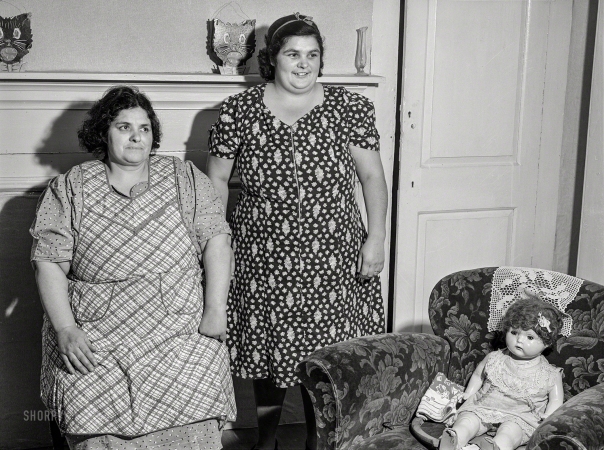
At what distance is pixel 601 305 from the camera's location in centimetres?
238

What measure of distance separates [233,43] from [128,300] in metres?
1.18

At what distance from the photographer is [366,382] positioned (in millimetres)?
2283

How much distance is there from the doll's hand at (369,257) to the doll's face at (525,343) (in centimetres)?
61

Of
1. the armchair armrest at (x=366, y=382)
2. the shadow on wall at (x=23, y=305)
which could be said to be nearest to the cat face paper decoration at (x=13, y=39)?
the shadow on wall at (x=23, y=305)

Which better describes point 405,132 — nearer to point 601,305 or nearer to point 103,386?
point 601,305

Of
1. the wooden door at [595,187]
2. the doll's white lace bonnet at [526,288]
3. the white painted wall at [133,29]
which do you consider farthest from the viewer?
the wooden door at [595,187]

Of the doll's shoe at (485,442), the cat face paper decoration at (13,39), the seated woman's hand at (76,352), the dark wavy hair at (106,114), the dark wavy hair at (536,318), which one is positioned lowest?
the doll's shoe at (485,442)

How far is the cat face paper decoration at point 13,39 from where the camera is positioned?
2.86m

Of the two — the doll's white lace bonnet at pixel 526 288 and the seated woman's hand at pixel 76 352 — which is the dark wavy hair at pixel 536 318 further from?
the seated woman's hand at pixel 76 352

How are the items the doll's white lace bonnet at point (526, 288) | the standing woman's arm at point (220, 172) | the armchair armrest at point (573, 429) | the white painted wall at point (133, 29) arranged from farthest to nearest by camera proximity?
the white painted wall at point (133, 29) < the standing woman's arm at point (220, 172) < the doll's white lace bonnet at point (526, 288) < the armchair armrest at point (573, 429)

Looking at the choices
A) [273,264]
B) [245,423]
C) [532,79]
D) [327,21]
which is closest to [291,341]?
[273,264]

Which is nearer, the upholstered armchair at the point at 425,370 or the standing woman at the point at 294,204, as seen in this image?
the upholstered armchair at the point at 425,370

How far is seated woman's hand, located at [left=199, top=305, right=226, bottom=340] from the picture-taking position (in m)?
2.54

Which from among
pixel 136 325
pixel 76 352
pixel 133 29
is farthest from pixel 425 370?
pixel 133 29
